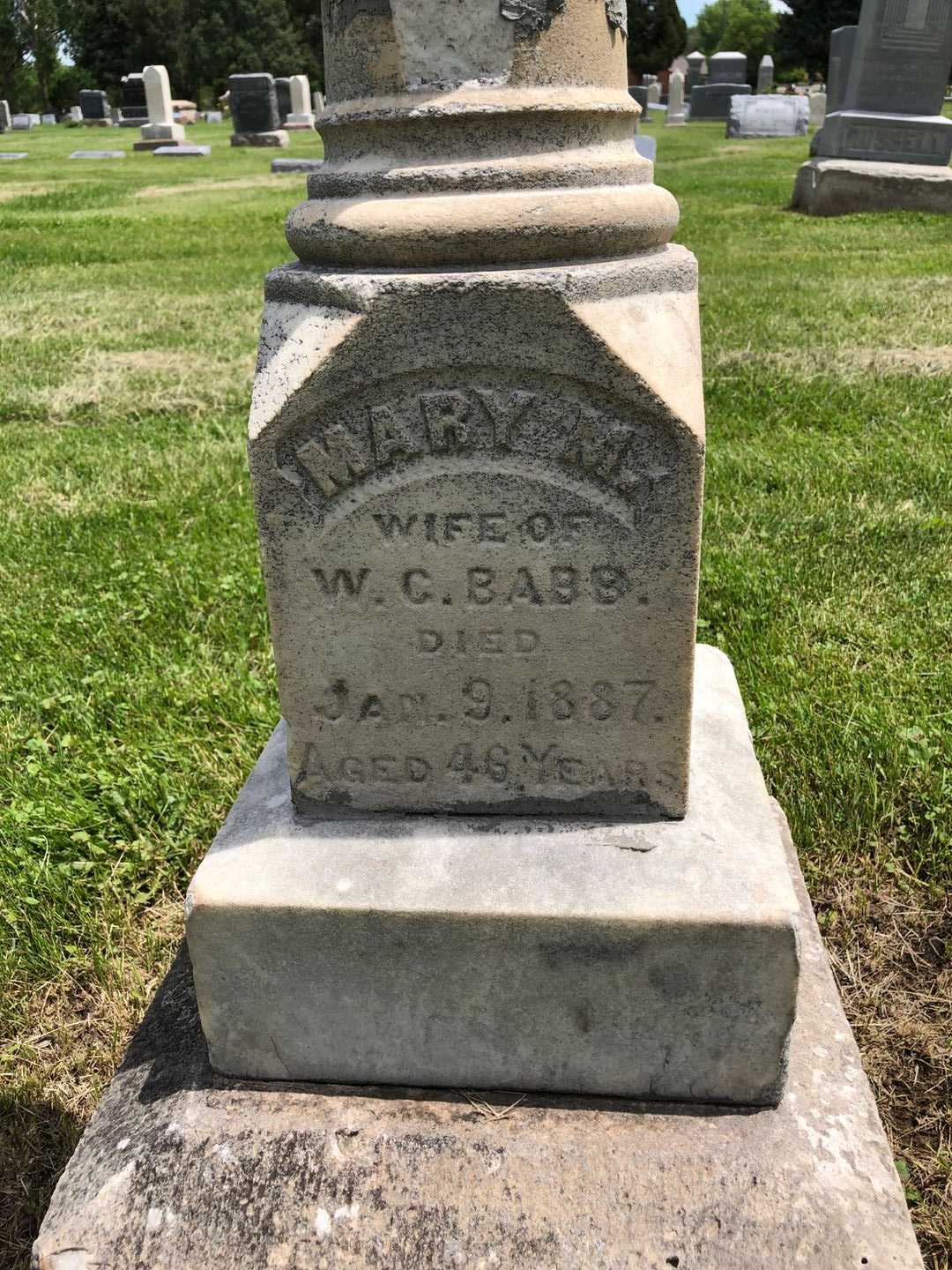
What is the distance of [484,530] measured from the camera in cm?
167

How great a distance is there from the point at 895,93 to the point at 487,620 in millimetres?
12640

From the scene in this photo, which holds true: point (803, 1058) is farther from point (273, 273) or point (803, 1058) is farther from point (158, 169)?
point (158, 169)

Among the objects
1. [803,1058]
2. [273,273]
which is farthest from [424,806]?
[273,273]

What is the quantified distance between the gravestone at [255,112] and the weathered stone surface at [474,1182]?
2765 centimetres

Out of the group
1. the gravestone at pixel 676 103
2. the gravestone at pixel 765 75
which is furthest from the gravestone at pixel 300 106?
the gravestone at pixel 765 75

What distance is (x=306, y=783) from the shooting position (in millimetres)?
1910

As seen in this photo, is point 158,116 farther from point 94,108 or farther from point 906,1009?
point 906,1009

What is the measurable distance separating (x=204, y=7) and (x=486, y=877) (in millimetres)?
56049

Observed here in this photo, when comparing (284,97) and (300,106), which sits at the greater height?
(284,97)

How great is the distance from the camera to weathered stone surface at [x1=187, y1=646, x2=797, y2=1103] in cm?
169

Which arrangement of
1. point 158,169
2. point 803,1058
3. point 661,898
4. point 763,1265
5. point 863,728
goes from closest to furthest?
point 763,1265, point 661,898, point 803,1058, point 863,728, point 158,169

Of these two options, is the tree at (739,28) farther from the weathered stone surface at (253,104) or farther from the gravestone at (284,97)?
the weathered stone surface at (253,104)

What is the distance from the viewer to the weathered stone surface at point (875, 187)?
11.4 metres

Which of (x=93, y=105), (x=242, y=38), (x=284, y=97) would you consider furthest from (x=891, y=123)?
(x=242, y=38)
